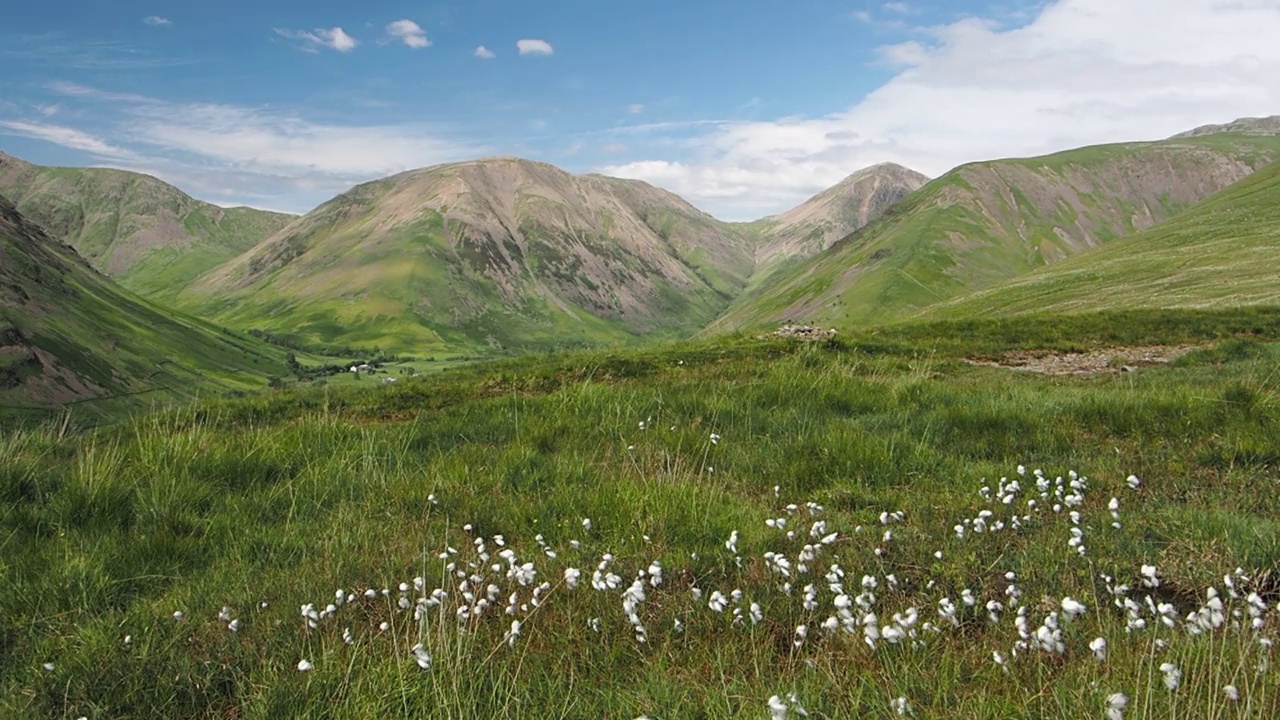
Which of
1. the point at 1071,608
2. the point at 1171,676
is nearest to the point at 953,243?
the point at 1071,608

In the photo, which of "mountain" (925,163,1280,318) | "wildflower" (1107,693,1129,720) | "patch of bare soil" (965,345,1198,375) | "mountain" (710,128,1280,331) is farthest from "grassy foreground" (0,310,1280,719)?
"mountain" (710,128,1280,331)

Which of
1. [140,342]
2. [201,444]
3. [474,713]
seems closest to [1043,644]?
[474,713]

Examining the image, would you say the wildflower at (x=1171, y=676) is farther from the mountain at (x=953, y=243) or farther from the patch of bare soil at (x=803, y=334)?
the mountain at (x=953, y=243)

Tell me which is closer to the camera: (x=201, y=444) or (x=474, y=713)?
(x=474, y=713)

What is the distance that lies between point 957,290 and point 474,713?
141 metres

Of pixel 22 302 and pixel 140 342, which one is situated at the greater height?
pixel 22 302

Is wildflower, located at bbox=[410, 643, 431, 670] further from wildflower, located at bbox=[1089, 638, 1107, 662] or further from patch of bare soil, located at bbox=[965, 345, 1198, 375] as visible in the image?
patch of bare soil, located at bbox=[965, 345, 1198, 375]

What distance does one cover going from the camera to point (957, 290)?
129 m

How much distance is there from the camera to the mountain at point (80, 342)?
121438 millimetres

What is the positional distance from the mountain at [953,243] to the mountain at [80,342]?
13007 centimetres

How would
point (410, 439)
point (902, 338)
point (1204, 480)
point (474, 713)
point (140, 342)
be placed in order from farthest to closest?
point (140, 342), point (902, 338), point (410, 439), point (1204, 480), point (474, 713)

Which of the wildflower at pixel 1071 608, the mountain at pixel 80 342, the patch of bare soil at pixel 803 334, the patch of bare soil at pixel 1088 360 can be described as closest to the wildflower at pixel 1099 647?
the wildflower at pixel 1071 608

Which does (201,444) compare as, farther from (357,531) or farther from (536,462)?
(536,462)

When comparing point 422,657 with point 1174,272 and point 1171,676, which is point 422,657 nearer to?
point 1171,676
